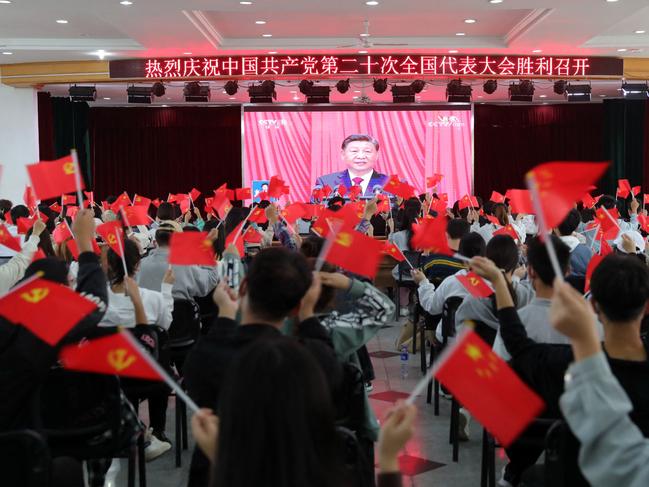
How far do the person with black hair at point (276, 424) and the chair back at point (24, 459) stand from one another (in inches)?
44.5

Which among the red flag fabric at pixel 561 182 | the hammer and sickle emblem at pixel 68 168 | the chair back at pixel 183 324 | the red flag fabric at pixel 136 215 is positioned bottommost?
the chair back at pixel 183 324

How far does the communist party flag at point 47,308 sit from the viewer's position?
1.91m

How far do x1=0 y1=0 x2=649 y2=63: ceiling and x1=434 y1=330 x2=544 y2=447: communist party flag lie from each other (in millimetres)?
7149

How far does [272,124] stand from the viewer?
49.4ft

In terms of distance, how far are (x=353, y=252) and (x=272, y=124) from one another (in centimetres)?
1257

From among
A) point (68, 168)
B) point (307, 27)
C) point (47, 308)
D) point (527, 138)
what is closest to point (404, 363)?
point (68, 168)

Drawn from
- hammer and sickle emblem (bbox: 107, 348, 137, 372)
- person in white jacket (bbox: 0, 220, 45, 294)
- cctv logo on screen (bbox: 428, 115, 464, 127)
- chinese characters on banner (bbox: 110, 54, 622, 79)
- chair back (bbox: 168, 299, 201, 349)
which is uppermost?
chinese characters on banner (bbox: 110, 54, 622, 79)

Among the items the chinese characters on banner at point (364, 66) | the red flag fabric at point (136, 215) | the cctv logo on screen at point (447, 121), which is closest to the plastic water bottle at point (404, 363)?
the red flag fabric at point (136, 215)

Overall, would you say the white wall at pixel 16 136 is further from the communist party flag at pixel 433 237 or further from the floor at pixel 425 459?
the communist party flag at pixel 433 237

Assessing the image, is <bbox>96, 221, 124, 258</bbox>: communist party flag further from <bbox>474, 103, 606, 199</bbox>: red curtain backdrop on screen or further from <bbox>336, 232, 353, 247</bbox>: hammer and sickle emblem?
<bbox>474, 103, 606, 199</bbox>: red curtain backdrop on screen

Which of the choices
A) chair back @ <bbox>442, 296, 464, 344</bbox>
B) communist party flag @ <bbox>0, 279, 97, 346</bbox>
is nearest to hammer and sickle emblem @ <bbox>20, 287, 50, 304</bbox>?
communist party flag @ <bbox>0, 279, 97, 346</bbox>

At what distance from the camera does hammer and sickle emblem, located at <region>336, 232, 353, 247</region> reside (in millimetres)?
2730

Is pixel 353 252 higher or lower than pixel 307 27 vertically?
lower

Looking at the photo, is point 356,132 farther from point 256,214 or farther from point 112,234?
point 112,234
